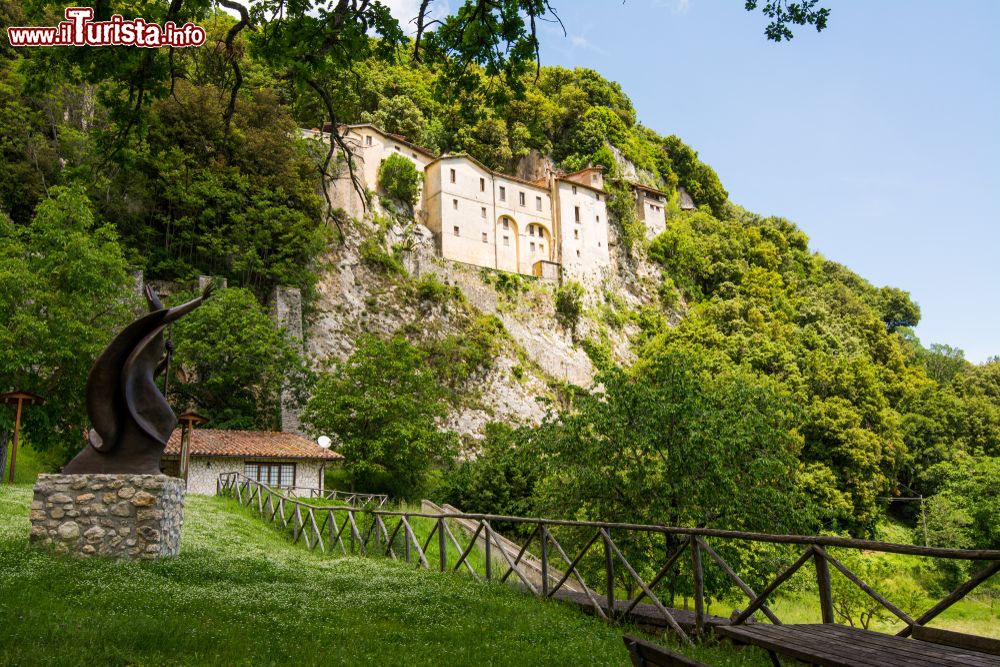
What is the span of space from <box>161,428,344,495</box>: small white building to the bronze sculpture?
1627 centimetres

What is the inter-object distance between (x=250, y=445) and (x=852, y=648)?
27.5 meters

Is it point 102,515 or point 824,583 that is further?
point 102,515

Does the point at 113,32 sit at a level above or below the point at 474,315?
below

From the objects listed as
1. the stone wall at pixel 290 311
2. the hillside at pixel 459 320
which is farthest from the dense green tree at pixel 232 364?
the stone wall at pixel 290 311

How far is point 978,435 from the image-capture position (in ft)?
152

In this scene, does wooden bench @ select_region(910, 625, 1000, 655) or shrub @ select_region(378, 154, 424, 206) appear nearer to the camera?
wooden bench @ select_region(910, 625, 1000, 655)

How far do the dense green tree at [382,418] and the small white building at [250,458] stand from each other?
1.50 metres

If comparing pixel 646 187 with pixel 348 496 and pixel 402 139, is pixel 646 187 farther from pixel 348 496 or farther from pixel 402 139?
pixel 348 496

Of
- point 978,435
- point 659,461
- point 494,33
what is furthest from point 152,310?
point 978,435

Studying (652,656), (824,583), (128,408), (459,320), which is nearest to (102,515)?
(128,408)

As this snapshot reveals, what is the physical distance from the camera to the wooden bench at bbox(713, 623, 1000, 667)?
3.08 meters

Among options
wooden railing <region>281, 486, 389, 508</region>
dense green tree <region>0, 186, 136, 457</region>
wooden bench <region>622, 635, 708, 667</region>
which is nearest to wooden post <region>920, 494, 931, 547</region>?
wooden railing <region>281, 486, 389, 508</region>

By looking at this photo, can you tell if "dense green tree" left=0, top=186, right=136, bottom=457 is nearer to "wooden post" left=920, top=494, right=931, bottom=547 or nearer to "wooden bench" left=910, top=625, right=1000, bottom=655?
"wooden bench" left=910, top=625, right=1000, bottom=655

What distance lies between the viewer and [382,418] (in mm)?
31609
